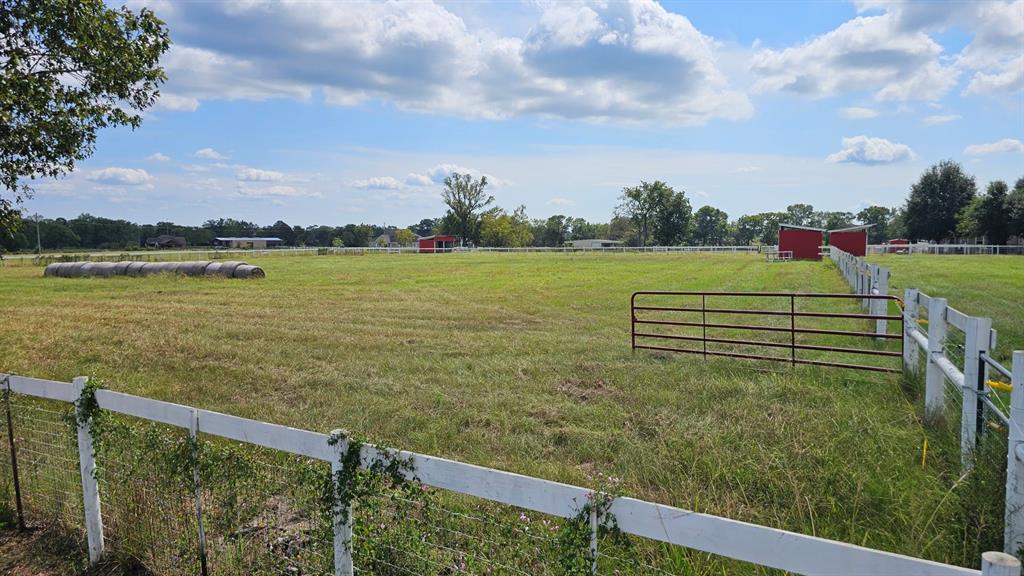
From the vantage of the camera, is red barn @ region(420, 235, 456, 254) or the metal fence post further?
red barn @ region(420, 235, 456, 254)

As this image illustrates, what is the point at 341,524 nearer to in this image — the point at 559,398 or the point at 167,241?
the point at 559,398

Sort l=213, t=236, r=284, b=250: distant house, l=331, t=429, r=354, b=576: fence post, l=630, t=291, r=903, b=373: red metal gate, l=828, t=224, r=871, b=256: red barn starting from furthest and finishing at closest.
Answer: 1. l=213, t=236, r=284, b=250: distant house
2. l=828, t=224, r=871, b=256: red barn
3. l=630, t=291, r=903, b=373: red metal gate
4. l=331, t=429, r=354, b=576: fence post

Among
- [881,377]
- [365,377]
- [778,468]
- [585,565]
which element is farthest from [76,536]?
[881,377]

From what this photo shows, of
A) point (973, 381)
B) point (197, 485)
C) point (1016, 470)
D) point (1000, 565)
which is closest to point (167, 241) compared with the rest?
point (197, 485)

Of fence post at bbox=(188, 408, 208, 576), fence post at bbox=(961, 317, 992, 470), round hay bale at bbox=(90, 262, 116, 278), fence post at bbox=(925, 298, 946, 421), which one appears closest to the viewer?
fence post at bbox=(188, 408, 208, 576)

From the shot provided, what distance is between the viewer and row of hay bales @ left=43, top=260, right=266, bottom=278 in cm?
3084

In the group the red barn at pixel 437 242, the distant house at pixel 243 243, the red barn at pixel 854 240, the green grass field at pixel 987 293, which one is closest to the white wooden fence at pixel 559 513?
the green grass field at pixel 987 293

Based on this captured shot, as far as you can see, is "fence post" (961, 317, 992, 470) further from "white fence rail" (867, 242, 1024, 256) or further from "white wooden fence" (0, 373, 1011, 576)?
"white fence rail" (867, 242, 1024, 256)

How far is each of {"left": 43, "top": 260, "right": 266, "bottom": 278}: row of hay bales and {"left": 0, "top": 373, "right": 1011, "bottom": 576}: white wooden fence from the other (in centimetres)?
2800

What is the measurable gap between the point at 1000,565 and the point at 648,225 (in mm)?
107764

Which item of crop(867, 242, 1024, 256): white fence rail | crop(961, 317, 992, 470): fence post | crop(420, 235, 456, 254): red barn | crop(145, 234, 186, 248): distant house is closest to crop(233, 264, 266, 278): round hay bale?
crop(961, 317, 992, 470): fence post

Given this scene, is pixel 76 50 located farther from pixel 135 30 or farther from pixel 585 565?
pixel 585 565

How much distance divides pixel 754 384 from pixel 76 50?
10335mm

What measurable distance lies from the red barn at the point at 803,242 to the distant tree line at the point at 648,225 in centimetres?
782
